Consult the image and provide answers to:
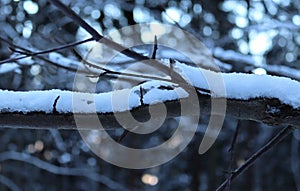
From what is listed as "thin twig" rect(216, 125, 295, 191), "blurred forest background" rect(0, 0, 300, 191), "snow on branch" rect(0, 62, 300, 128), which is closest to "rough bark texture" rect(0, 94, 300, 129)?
"snow on branch" rect(0, 62, 300, 128)

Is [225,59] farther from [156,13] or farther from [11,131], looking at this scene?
[11,131]

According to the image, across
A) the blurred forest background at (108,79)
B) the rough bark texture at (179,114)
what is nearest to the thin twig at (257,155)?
the rough bark texture at (179,114)

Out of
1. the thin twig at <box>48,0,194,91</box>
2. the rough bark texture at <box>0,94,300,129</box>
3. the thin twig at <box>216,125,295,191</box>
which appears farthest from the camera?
the thin twig at <box>216,125,295,191</box>

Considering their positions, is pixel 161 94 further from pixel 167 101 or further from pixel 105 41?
pixel 105 41

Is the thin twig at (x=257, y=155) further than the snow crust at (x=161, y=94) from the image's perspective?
Yes

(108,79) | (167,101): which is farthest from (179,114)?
(108,79)

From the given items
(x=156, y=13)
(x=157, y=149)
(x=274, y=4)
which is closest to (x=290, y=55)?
(x=274, y=4)

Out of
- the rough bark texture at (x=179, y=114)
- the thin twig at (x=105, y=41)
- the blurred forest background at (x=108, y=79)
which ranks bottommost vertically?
the rough bark texture at (x=179, y=114)

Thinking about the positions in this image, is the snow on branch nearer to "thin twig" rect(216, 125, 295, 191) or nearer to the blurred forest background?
"thin twig" rect(216, 125, 295, 191)

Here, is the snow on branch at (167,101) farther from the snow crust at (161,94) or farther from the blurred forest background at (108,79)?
the blurred forest background at (108,79)
